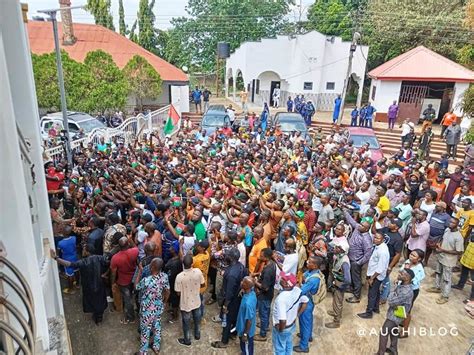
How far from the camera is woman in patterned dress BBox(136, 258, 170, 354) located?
460cm

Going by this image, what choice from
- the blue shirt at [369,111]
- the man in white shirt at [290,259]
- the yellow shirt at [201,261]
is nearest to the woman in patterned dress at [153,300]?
the yellow shirt at [201,261]

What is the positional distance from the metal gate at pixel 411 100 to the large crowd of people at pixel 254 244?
39.6 feet

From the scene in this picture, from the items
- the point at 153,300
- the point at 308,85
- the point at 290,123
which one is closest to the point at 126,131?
the point at 290,123

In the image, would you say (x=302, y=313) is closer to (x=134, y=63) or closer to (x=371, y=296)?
(x=371, y=296)

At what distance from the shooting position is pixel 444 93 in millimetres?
19734

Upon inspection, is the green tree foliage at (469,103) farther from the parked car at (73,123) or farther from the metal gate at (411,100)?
the parked car at (73,123)

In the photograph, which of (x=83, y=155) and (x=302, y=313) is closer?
(x=302, y=313)

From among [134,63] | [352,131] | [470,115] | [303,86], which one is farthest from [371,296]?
[303,86]

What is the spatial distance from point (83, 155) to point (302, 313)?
7.34 meters

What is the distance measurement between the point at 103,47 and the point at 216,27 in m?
15.1

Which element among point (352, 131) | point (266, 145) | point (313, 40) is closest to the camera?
point (266, 145)

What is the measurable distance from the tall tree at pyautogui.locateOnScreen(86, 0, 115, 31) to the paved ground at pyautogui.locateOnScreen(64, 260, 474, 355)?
2869 centimetres

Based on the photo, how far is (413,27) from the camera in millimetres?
24562

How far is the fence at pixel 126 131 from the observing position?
412 inches
